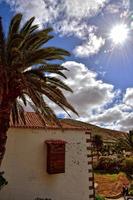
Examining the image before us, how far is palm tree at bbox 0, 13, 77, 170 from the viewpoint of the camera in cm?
1522

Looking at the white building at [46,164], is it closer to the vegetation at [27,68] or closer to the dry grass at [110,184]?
the vegetation at [27,68]

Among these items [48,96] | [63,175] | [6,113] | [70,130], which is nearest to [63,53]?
[48,96]

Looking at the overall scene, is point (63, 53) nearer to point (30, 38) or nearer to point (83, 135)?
point (30, 38)

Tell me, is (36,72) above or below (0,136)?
above

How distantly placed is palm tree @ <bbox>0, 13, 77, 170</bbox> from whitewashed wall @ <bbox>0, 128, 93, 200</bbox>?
8.59ft

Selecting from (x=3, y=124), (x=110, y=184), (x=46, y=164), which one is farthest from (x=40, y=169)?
(x=110, y=184)

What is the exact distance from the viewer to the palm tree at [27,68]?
15219mm

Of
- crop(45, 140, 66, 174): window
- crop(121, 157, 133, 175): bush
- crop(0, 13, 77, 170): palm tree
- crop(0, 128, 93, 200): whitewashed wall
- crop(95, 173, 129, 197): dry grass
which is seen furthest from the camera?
crop(121, 157, 133, 175): bush

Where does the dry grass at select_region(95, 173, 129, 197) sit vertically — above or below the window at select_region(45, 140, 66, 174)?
below

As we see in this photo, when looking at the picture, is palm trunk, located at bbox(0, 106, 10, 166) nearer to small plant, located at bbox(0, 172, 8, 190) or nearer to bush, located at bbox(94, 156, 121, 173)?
small plant, located at bbox(0, 172, 8, 190)

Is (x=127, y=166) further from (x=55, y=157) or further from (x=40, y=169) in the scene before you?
(x=40, y=169)

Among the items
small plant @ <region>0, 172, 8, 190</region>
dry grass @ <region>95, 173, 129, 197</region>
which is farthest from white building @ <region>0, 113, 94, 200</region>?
dry grass @ <region>95, 173, 129, 197</region>

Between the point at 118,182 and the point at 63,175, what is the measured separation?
1198 cm

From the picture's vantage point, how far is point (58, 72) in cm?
1730
